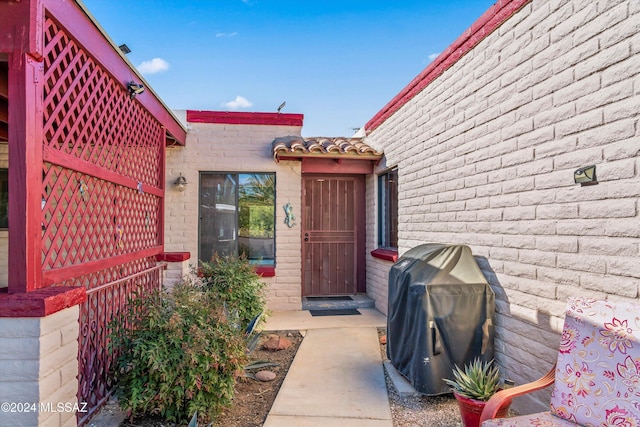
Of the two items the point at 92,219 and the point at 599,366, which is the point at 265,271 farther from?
the point at 599,366

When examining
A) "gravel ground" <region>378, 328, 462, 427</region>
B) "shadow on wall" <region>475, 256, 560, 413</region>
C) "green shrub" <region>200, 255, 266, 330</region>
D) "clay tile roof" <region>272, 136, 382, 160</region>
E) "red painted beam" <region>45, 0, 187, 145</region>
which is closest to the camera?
"red painted beam" <region>45, 0, 187, 145</region>

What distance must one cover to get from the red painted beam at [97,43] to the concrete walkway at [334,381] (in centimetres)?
311

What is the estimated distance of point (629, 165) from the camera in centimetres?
212

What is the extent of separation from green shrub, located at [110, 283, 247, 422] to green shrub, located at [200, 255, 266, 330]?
164cm

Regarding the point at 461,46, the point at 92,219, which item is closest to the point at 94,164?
the point at 92,219

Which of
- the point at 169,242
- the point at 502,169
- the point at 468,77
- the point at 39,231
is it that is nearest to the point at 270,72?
the point at 169,242

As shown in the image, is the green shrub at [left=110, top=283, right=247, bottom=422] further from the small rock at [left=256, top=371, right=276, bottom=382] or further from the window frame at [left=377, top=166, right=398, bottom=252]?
the window frame at [left=377, top=166, right=398, bottom=252]

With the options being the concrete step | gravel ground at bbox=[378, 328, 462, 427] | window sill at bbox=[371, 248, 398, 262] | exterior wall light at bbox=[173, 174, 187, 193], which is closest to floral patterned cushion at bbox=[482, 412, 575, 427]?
gravel ground at bbox=[378, 328, 462, 427]

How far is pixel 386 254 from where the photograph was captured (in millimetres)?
5809

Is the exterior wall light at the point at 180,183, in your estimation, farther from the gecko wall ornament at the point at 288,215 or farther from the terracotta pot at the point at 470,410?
the terracotta pot at the point at 470,410

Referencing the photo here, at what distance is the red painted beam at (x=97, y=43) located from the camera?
7.93 ft

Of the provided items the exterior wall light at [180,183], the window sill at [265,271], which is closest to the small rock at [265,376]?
the window sill at [265,271]

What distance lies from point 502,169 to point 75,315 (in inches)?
133

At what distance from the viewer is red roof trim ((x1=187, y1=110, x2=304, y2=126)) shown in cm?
636
